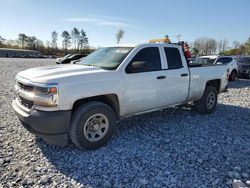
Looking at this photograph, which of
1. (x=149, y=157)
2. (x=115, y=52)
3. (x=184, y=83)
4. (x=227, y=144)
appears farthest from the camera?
(x=184, y=83)

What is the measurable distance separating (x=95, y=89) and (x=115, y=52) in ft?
4.27

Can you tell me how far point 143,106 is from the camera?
179 inches

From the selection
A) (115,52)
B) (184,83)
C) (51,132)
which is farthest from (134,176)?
(184,83)

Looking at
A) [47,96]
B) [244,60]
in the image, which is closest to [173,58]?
[47,96]

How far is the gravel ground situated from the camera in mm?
3062

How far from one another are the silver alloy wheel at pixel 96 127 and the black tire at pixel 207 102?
3.28 m

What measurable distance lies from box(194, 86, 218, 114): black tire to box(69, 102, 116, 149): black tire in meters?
3.13

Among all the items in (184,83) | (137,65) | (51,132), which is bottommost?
(51,132)

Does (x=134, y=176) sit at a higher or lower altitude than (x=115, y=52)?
lower

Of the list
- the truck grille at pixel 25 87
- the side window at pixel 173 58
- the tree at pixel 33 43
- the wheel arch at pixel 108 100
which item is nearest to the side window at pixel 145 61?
the side window at pixel 173 58

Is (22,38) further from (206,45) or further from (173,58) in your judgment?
(173,58)

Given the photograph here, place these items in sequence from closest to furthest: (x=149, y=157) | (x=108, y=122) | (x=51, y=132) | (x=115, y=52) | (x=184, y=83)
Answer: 1. (x=51, y=132)
2. (x=149, y=157)
3. (x=108, y=122)
4. (x=115, y=52)
5. (x=184, y=83)

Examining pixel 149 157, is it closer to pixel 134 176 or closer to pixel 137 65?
pixel 134 176

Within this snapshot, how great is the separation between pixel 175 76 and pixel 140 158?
224 centimetres
